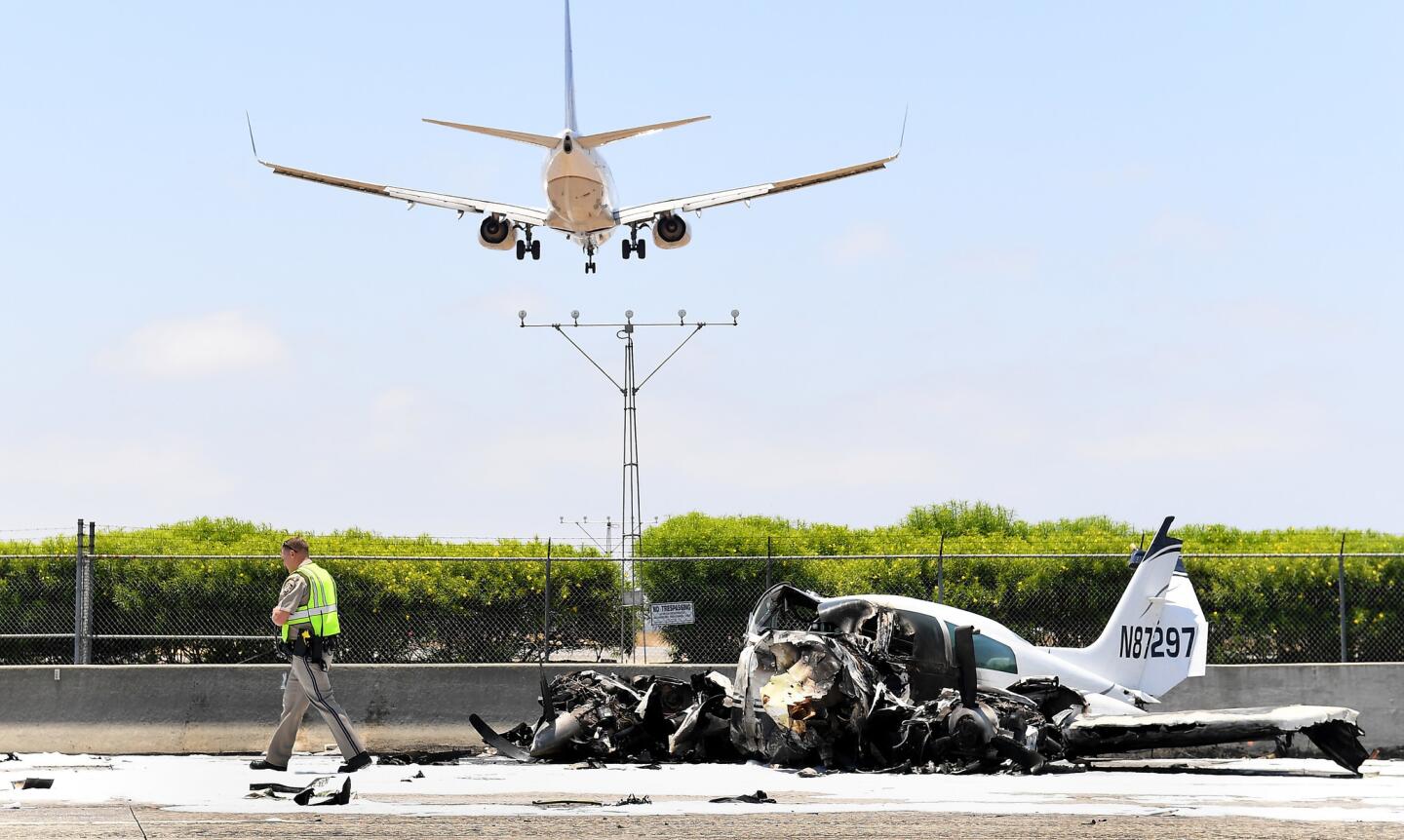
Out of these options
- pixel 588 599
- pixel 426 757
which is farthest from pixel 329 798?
pixel 588 599

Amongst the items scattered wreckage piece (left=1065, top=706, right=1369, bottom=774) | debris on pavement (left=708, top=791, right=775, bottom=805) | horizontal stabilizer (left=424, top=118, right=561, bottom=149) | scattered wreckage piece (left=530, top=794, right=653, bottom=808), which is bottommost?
debris on pavement (left=708, top=791, right=775, bottom=805)

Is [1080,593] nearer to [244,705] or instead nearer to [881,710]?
[881,710]

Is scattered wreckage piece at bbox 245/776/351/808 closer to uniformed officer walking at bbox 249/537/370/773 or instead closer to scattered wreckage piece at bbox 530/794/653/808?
uniformed officer walking at bbox 249/537/370/773

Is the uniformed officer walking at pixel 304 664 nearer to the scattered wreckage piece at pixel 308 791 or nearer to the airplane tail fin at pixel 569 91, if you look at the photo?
the scattered wreckage piece at pixel 308 791

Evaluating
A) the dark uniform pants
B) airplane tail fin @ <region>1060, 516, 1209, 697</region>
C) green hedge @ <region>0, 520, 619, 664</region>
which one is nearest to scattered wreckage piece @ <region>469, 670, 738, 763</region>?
the dark uniform pants

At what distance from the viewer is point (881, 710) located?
12.4 metres

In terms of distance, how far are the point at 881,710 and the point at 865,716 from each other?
192 millimetres

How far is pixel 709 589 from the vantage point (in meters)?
21.9

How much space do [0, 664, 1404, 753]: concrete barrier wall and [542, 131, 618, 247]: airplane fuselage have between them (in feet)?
70.5

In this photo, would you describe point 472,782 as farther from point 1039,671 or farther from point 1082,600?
point 1082,600

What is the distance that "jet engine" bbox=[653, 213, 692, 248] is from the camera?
3728cm

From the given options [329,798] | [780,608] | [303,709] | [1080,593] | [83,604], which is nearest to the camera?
[329,798]

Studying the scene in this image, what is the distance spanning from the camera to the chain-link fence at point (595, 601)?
69.4 feet

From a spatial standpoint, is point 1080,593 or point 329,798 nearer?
point 329,798
